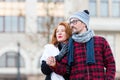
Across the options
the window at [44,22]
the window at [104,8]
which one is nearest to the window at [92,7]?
the window at [104,8]

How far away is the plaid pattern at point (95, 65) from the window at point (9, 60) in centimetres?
4630

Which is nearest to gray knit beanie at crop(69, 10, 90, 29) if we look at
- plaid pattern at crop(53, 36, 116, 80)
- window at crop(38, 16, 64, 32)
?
plaid pattern at crop(53, 36, 116, 80)

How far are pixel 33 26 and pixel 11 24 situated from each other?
81.8 inches

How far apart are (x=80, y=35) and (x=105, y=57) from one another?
16.8 inches

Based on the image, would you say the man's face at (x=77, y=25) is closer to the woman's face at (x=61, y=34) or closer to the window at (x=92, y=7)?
the woman's face at (x=61, y=34)

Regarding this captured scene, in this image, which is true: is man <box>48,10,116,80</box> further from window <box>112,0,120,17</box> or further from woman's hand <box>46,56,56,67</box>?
window <box>112,0,120,17</box>

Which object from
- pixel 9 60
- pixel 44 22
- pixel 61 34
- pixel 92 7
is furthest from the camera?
pixel 92 7

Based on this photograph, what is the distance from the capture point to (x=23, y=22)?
56094 millimetres

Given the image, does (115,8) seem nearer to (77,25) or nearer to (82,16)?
(82,16)

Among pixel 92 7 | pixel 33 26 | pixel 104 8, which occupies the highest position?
pixel 92 7

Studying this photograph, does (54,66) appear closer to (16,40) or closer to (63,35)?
(63,35)

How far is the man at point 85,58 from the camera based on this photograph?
7.89 metres

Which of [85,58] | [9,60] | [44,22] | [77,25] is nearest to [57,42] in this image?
[77,25]

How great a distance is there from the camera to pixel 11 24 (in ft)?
181
